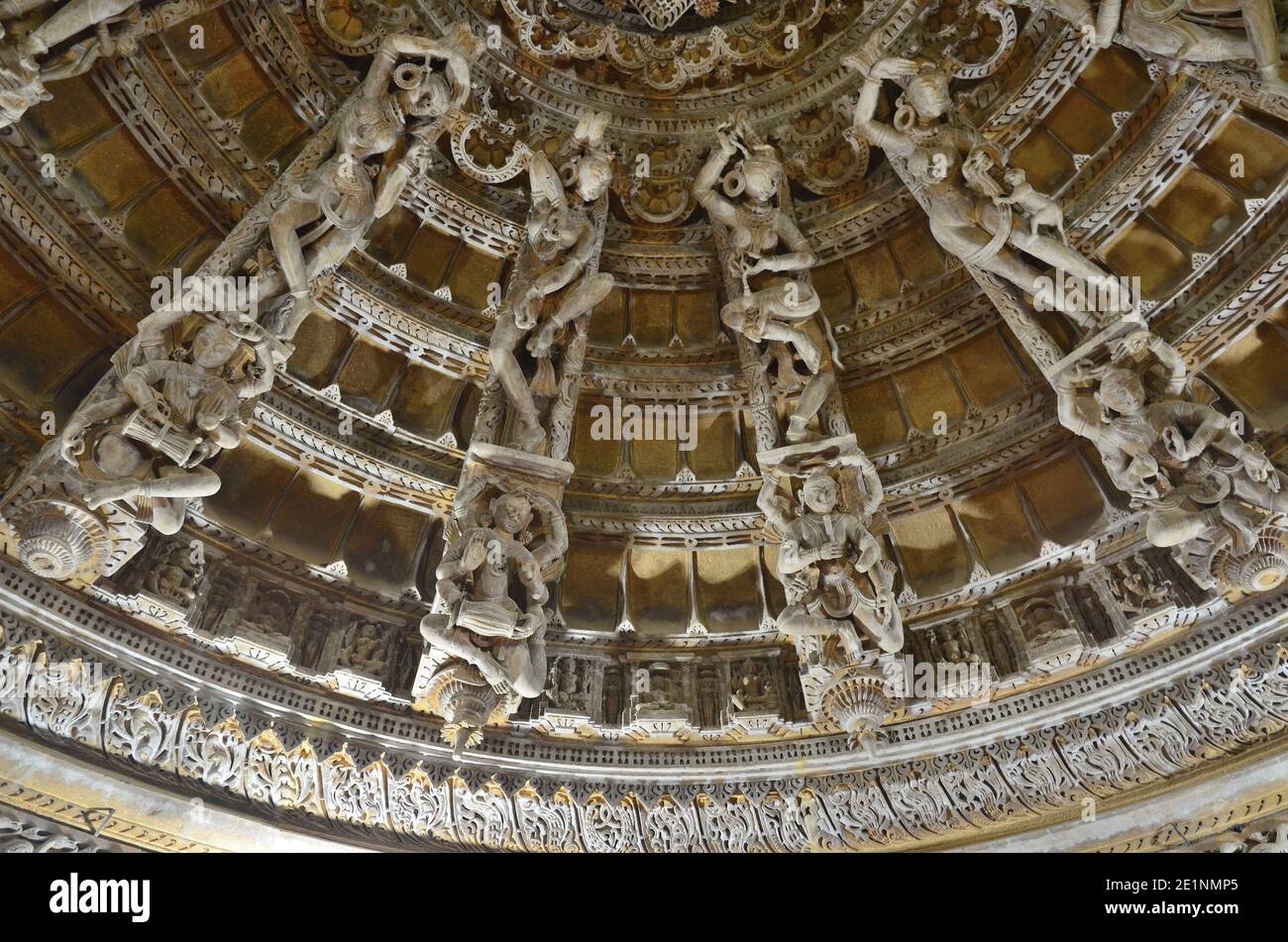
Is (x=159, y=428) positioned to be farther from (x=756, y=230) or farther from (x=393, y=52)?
(x=756, y=230)

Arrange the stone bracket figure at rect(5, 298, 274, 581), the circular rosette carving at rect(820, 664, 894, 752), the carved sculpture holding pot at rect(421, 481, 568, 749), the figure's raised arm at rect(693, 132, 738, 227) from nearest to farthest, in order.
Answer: the stone bracket figure at rect(5, 298, 274, 581)
the carved sculpture holding pot at rect(421, 481, 568, 749)
the circular rosette carving at rect(820, 664, 894, 752)
the figure's raised arm at rect(693, 132, 738, 227)

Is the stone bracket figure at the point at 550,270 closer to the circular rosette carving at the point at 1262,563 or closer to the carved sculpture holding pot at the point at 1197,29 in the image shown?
the carved sculpture holding pot at the point at 1197,29

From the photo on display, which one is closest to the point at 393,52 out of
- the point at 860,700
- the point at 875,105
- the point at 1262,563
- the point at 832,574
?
the point at 875,105

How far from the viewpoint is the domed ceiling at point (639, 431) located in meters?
8.02

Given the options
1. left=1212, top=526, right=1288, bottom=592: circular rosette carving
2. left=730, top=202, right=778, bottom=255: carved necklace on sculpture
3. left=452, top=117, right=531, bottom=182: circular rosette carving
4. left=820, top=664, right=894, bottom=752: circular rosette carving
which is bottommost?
left=820, top=664, right=894, bottom=752: circular rosette carving

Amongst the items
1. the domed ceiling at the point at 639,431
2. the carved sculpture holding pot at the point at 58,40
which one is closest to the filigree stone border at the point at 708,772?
the domed ceiling at the point at 639,431

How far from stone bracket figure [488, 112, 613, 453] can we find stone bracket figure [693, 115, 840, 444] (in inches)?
48.0

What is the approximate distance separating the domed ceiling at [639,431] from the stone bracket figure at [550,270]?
0.06 meters

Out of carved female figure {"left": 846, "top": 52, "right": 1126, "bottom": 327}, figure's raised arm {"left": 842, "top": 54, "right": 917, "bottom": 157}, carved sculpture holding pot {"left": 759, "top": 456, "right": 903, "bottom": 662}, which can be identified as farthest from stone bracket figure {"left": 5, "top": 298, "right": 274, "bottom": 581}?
carved female figure {"left": 846, "top": 52, "right": 1126, "bottom": 327}

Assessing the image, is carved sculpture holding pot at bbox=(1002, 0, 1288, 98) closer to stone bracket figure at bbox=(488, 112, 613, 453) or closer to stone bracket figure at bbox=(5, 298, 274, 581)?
stone bracket figure at bbox=(488, 112, 613, 453)

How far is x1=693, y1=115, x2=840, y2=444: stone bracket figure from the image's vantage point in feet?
32.7

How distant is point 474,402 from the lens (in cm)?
1094

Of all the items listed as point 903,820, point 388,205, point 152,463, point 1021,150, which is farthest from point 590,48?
point 903,820

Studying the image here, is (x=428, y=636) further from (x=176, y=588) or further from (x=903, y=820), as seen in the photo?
(x=903, y=820)
